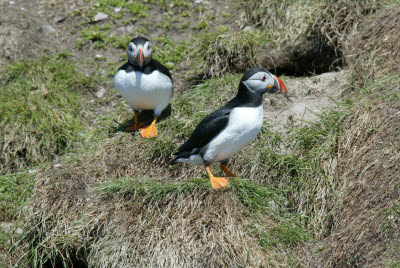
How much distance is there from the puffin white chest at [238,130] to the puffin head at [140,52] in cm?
138

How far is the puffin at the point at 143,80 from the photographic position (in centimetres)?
534

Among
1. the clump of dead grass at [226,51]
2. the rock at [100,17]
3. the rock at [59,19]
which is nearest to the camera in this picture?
the clump of dead grass at [226,51]

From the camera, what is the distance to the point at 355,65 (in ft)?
19.1

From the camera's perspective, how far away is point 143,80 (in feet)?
17.6

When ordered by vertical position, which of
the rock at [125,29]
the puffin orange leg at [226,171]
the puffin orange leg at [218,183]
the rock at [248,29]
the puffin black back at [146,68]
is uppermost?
the puffin black back at [146,68]

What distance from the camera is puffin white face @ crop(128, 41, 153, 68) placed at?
17.2 feet

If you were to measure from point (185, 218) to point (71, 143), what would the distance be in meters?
2.24

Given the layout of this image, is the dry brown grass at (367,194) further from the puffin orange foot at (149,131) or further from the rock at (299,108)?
the puffin orange foot at (149,131)

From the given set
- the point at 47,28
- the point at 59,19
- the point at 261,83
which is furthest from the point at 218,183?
the point at 59,19

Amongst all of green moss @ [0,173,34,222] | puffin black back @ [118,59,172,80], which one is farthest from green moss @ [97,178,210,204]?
puffin black back @ [118,59,172,80]

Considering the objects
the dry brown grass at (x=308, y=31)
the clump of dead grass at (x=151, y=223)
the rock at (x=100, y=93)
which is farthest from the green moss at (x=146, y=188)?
the dry brown grass at (x=308, y=31)

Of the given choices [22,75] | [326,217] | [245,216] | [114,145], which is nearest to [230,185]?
[245,216]

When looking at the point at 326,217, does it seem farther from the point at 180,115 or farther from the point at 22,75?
the point at 22,75

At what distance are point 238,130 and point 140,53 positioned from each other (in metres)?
1.54
